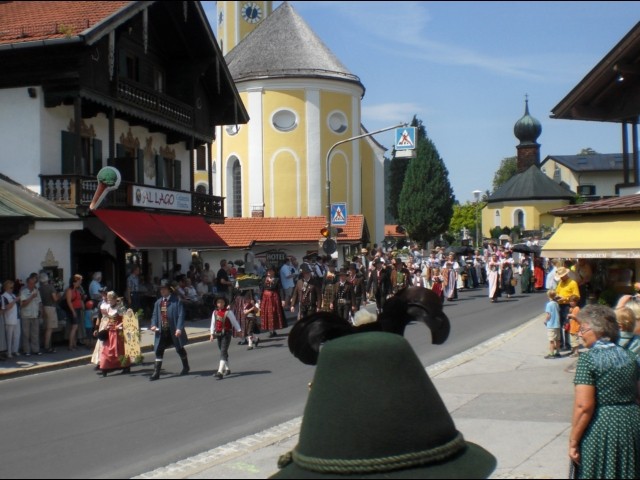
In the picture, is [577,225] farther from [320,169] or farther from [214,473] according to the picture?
[320,169]

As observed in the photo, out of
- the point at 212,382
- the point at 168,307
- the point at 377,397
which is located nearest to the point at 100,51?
the point at 168,307

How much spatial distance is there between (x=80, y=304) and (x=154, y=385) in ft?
18.9

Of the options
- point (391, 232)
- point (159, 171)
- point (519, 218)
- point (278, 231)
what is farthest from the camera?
point (391, 232)

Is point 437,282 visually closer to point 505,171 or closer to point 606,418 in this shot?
point 606,418

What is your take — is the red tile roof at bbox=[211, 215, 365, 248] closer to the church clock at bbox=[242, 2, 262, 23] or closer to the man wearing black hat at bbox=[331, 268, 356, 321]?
the man wearing black hat at bbox=[331, 268, 356, 321]

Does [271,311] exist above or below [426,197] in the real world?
below

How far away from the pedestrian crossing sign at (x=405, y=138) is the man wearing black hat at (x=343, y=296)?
350 inches

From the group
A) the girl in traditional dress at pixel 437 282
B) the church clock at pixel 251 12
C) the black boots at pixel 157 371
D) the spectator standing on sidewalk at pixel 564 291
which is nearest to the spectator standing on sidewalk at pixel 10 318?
the black boots at pixel 157 371

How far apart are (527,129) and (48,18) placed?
265 ft

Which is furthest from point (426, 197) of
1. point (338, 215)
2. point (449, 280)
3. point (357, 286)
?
point (357, 286)

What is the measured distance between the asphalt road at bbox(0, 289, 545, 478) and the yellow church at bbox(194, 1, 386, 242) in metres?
33.8

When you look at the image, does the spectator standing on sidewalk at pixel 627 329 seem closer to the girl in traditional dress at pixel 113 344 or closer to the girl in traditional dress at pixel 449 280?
the girl in traditional dress at pixel 113 344

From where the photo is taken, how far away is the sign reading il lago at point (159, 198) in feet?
79.0

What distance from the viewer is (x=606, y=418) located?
550cm
